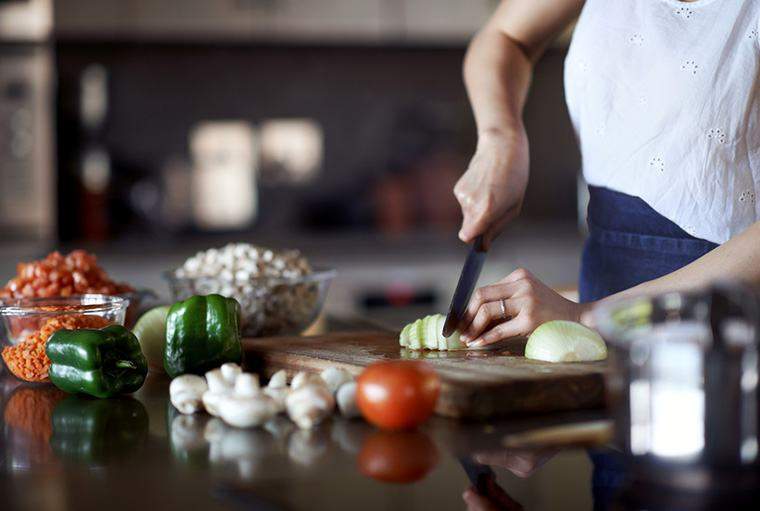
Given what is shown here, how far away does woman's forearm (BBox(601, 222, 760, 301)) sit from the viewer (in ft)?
3.80

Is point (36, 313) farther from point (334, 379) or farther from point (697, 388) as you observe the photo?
point (697, 388)

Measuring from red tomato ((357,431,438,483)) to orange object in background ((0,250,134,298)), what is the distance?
0.64 meters

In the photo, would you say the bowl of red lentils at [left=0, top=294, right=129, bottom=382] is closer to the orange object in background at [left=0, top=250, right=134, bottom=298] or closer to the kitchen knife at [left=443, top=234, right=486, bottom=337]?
the orange object in background at [left=0, top=250, right=134, bottom=298]

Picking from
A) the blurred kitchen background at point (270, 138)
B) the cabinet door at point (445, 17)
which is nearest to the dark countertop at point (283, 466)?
the blurred kitchen background at point (270, 138)

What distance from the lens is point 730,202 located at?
136 centimetres

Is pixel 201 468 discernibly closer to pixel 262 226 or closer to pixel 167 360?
pixel 167 360

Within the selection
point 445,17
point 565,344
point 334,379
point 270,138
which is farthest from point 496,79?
point 270,138

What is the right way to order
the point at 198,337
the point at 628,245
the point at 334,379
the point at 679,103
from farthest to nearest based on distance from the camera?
1. the point at 628,245
2. the point at 679,103
3. the point at 198,337
4. the point at 334,379

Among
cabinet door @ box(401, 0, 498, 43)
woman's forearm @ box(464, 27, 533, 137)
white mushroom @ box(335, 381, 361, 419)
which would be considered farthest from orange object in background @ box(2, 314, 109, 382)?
cabinet door @ box(401, 0, 498, 43)

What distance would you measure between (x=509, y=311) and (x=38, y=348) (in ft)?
1.81

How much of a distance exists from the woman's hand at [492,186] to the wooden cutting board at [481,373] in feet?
0.74

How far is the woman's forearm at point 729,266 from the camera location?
45.6 inches

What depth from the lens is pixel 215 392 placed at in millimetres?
964

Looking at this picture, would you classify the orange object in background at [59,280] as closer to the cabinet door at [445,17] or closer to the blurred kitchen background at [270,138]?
the blurred kitchen background at [270,138]
